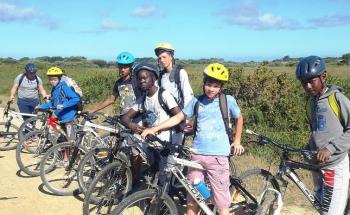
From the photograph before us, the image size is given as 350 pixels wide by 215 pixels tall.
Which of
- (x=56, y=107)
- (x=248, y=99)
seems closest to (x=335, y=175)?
(x=56, y=107)

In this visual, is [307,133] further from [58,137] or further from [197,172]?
[197,172]

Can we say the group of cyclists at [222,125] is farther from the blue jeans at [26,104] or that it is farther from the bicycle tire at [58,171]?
Result: the blue jeans at [26,104]

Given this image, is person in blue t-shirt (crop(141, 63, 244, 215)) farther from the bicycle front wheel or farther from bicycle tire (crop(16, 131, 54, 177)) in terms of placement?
the bicycle front wheel

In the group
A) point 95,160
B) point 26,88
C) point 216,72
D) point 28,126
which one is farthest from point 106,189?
point 26,88

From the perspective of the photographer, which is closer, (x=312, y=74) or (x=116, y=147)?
(x=312, y=74)

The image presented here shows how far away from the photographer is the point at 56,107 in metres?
7.40

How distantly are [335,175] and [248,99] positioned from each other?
11607 mm

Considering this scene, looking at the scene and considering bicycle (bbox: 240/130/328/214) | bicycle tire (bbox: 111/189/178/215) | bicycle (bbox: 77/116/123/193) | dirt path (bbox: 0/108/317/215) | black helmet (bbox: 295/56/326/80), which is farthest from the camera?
bicycle (bbox: 77/116/123/193)

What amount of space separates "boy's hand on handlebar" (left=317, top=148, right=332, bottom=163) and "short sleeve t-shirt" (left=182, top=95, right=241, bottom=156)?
0.89 metres

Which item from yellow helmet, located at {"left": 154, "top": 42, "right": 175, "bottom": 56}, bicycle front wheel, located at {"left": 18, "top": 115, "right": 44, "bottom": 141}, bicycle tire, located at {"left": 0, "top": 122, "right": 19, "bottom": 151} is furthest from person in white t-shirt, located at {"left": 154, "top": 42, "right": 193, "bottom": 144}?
bicycle tire, located at {"left": 0, "top": 122, "right": 19, "bottom": 151}

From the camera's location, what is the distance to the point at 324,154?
3.99m

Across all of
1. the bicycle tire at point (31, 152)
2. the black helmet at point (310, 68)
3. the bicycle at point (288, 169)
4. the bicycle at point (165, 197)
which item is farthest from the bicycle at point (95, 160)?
the black helmet at point (310, 68)

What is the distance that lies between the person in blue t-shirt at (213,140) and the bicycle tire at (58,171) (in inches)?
105

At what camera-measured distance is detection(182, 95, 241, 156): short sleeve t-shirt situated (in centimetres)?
445
